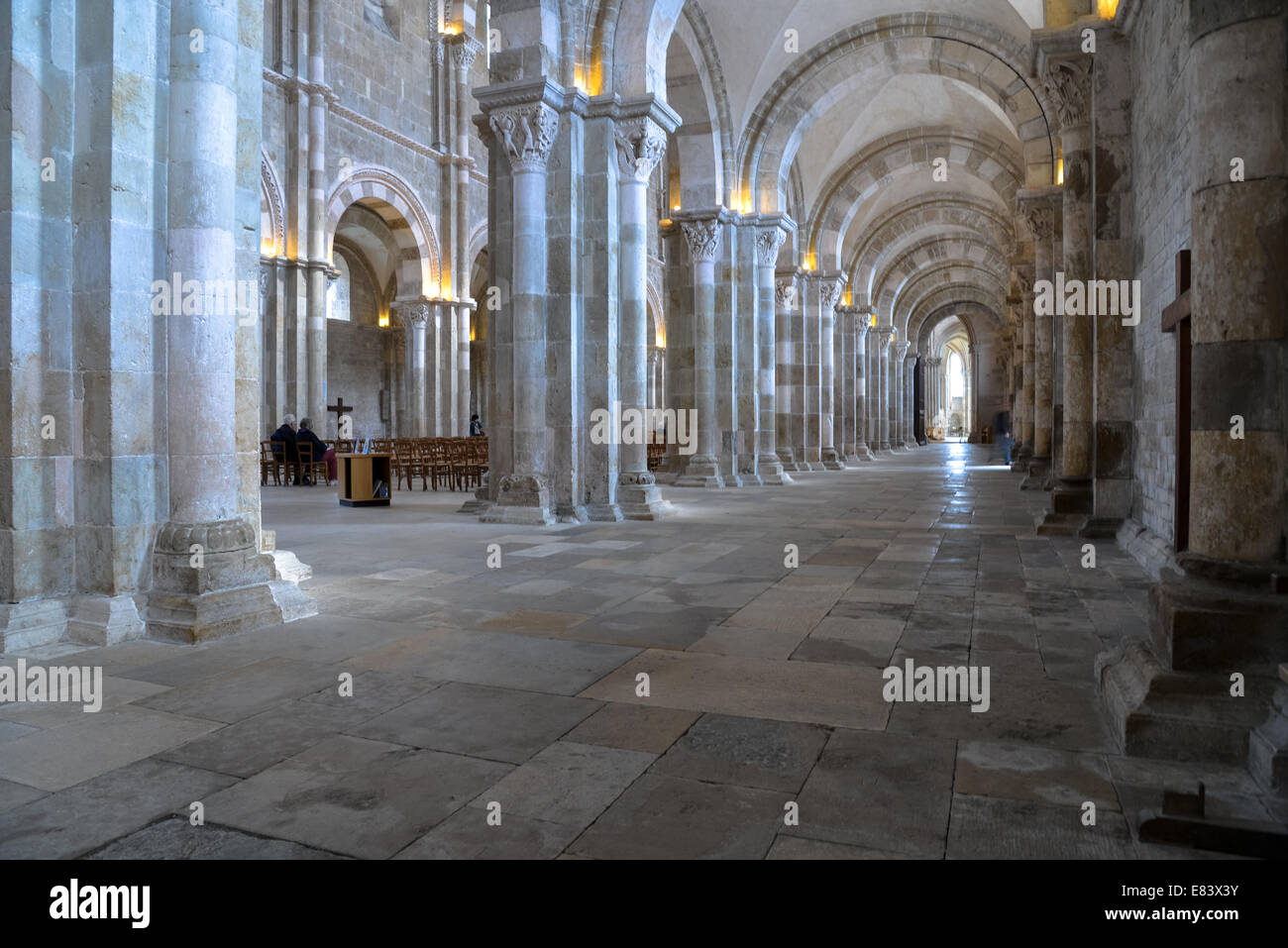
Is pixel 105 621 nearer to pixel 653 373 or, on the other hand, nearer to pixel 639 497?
pixel 639 497

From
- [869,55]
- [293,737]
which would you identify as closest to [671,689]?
[293,737]

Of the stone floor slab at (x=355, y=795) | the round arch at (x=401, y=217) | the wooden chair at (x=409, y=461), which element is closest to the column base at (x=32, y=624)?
the stone floor slab at (x=355, y=795)

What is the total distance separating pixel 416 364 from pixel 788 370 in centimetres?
1111

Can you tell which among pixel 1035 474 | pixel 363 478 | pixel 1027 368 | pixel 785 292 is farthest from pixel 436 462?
pixel 1027 368

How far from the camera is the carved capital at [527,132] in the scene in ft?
32.8

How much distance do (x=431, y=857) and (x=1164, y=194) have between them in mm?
7369

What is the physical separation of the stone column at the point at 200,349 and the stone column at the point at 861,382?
25.5m

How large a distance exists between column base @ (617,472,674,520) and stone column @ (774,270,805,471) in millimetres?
9717

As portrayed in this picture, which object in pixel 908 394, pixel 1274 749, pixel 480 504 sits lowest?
pixel 1274 749

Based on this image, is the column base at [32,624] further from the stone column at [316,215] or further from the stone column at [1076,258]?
the stone column at [316,215]

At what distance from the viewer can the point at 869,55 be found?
17.1 meters

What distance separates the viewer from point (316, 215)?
795 inches
